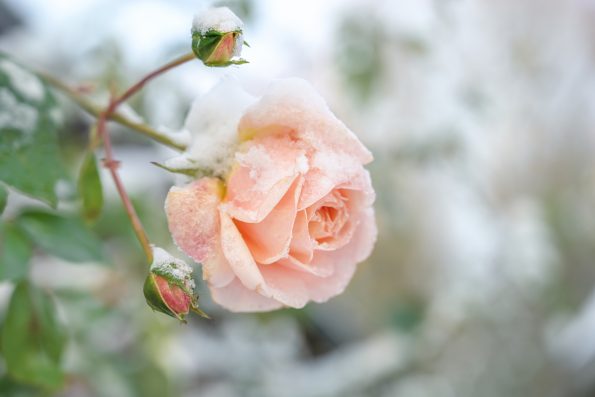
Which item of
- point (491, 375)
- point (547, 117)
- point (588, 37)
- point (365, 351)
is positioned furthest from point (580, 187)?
point (365, 351)

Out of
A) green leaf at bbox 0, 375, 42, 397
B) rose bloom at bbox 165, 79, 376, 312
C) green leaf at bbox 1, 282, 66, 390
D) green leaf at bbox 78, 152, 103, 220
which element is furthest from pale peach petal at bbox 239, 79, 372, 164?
green leaf at bbox 0, 375, 42, 397

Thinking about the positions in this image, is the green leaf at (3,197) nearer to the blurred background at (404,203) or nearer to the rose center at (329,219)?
the rose center at (329,219)

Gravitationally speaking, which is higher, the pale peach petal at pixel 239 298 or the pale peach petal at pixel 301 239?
the pale peach petal at pixel 301 239

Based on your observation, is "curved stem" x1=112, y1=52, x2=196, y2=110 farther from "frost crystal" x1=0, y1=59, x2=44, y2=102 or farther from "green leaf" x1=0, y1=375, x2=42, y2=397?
"green leaf" x1=0, y1=375, x2=42, y2=397

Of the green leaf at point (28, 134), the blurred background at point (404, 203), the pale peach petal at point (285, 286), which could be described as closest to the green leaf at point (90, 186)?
the green leaf at point (28, 134)

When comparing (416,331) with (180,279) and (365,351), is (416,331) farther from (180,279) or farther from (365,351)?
(180,279)
